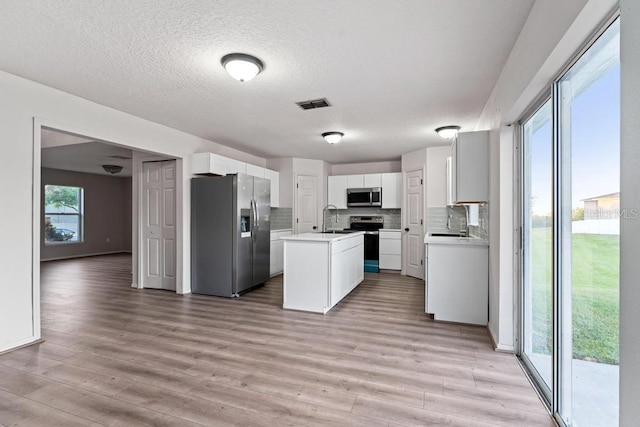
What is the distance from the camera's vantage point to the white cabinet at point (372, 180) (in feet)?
22.6

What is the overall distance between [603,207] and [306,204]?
590 centimetres

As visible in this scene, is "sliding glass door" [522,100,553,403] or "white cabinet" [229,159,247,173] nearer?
"sliding glass door" [522,100,553,403]

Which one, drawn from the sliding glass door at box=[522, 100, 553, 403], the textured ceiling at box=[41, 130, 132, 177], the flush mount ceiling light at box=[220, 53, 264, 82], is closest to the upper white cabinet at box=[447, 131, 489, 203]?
the sliding glass door at box=[522, 100, 553, 403]

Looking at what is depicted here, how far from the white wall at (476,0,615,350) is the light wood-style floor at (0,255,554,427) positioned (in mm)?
490

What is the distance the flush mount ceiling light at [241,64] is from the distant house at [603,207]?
2.41m

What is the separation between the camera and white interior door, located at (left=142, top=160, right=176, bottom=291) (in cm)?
504

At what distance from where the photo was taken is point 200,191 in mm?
4898

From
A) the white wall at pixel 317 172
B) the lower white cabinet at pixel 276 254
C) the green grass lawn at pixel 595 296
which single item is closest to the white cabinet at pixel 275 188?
the white wall at pixel 317 172

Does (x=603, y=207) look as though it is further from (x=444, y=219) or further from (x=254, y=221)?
(x=444, y=219)

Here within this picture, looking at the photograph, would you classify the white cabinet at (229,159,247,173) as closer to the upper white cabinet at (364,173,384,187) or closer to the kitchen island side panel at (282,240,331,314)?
the kitchen island side panel at (282,240,331,314)

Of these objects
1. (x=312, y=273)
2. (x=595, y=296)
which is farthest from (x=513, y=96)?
(x=312, y=273)

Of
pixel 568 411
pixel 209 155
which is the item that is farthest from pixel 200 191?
pixel 568 411

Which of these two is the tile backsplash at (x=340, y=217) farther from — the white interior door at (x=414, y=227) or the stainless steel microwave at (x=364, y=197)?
the white interior door at (x=414, y=227)

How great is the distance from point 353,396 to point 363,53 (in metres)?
2.50
